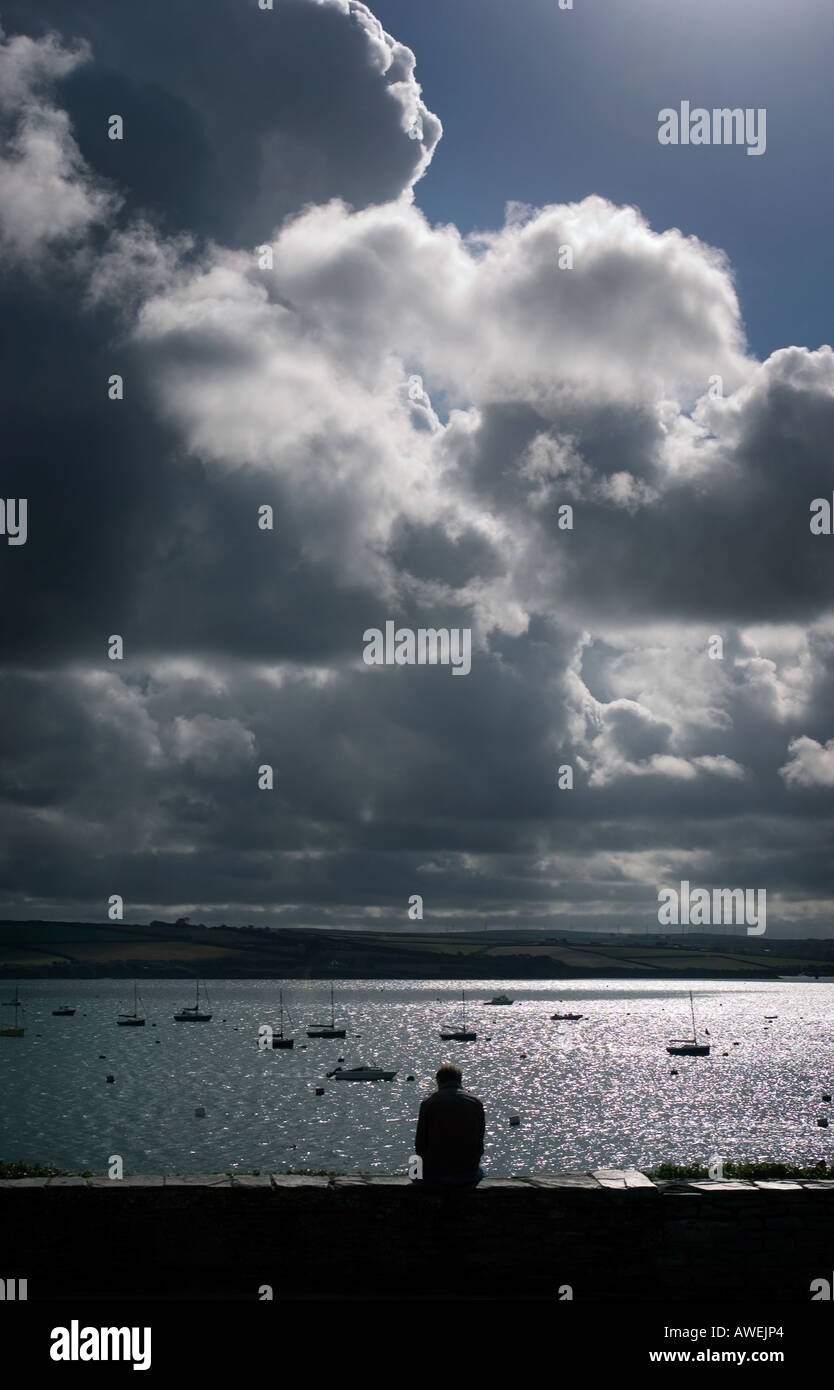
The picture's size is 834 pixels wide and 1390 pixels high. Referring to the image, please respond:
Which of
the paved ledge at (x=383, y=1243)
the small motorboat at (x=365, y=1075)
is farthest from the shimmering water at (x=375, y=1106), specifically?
the paved ledge at (x=383, y=1243)

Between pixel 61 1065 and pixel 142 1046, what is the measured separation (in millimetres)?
31536

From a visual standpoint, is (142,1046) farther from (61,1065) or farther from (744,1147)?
(744,1147)

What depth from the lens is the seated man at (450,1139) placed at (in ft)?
41.1

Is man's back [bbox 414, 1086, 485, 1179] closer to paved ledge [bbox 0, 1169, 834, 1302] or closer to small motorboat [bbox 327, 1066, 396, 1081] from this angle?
paved ledge [bbox 0, 1169, 834, 1302]

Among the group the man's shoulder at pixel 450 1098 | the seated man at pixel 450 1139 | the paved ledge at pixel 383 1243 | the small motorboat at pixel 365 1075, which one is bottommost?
the small motorboat at pixel 365 1075

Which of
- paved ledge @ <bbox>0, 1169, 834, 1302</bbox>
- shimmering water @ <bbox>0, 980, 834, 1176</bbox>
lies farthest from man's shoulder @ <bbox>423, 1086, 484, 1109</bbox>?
shimmering water @ <bbox>0, 980, 834, 1176</bbox>

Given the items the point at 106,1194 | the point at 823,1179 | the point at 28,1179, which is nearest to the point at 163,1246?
the point at 106,1194

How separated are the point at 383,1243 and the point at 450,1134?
4.40 feet

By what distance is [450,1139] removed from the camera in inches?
495

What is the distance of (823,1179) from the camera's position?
13.8 metres

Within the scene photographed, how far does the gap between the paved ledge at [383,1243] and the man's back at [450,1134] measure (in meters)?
0.28

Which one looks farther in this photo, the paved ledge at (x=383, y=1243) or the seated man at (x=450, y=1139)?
the seated man at (x=450, y=1139)

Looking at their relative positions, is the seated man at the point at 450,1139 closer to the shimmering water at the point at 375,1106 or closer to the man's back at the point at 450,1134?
the man's back at the point at 450,1134
